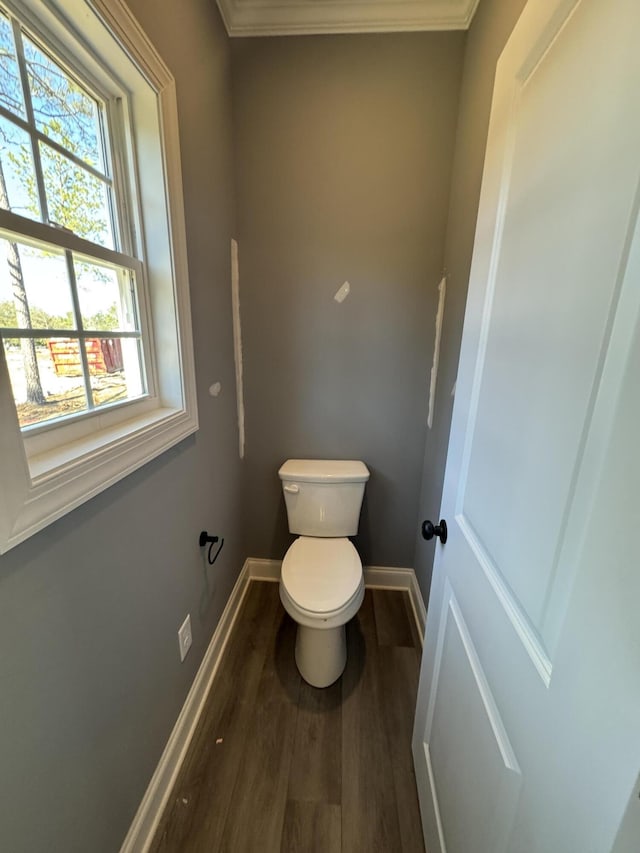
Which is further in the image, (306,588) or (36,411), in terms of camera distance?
(306,588)

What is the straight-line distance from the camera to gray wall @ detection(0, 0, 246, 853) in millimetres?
Answer: 584

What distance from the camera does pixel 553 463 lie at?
49 cm

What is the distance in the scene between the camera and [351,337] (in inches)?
64.7

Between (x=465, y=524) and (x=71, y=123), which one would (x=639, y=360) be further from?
(x=71, y=123)

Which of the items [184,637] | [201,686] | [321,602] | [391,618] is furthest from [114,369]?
[391,618]

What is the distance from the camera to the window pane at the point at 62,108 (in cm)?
70

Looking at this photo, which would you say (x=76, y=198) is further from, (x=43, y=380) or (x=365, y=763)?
(x=365, y=763)

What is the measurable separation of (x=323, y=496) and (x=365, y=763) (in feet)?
3.17

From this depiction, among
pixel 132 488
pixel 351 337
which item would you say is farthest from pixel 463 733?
pixel 351 337

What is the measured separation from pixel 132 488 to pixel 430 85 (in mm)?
1906

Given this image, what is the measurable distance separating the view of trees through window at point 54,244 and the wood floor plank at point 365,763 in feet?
4.65

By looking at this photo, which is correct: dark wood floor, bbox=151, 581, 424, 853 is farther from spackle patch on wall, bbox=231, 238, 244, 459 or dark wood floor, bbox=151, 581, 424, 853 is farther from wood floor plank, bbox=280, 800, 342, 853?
spackle patch on wall, bbox=231, 238, 244, 459

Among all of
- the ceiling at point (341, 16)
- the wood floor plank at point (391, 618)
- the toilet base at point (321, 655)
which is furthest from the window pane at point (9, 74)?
the wood floor plank at point (391, 618)

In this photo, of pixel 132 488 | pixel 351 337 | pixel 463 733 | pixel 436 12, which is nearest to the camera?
Answer: pixel 463 733
